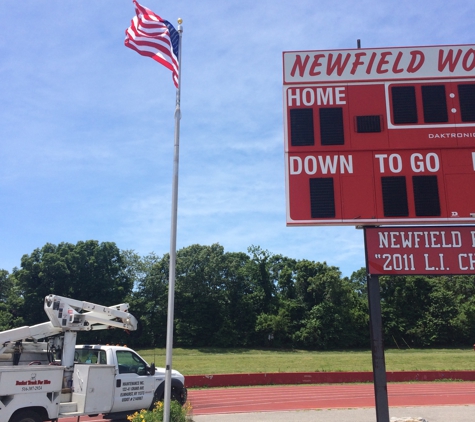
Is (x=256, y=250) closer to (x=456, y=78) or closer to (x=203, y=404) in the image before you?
(x=203, y=404)

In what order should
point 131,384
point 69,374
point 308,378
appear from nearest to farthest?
point 69,374 → point 131,384 → point 308,378

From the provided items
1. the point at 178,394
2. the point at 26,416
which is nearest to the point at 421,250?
the point at 178,394

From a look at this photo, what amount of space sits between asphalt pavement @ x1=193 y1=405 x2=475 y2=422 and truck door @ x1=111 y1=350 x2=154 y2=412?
1800mm

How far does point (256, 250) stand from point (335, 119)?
6541cm

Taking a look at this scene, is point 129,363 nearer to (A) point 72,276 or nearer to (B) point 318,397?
(B) point 318,397

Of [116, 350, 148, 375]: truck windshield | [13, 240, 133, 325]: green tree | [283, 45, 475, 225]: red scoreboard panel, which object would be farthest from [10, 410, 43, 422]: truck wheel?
[13, 240, 133, 325]: green tree

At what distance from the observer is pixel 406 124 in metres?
11.7

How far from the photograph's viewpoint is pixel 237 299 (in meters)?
69.9

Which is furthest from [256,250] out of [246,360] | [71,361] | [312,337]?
[71,361]

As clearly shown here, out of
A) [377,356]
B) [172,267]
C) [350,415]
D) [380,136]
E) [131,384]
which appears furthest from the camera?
[350,415]

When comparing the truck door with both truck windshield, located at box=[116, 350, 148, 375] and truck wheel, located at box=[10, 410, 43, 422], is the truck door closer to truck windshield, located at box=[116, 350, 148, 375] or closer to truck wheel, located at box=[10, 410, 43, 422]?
truck windshield, located at box=[116, 350, 148, 375]

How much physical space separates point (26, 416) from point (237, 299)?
59878 millimetres

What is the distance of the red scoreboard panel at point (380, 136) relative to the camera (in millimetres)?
11070

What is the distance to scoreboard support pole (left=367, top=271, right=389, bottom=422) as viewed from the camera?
1050 centimetres
